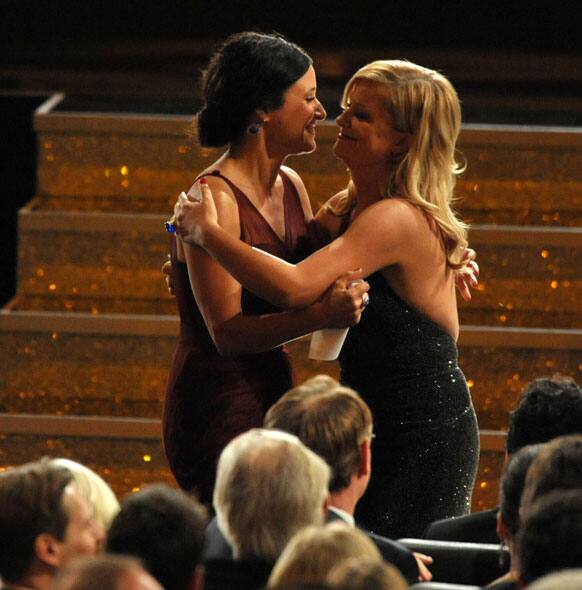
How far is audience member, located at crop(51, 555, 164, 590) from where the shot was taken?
4.70 feet

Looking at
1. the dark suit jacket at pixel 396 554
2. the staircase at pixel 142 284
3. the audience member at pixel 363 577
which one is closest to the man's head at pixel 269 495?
the dark suit jacket at pixel 396 554

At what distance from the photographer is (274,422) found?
237 centimetres

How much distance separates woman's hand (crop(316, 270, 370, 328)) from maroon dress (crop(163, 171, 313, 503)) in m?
0.17

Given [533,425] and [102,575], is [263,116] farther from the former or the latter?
[102,575]

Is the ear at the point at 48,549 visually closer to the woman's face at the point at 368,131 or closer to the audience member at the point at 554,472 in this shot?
the audience member at the point at 554,472

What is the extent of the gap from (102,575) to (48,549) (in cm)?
56

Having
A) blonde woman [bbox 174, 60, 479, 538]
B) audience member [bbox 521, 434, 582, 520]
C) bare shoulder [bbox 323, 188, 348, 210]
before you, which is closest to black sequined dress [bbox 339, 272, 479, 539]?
blonde woman [bbox 174, 60, 479, 538]

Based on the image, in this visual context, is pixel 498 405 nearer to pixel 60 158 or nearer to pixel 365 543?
pixel 60 158

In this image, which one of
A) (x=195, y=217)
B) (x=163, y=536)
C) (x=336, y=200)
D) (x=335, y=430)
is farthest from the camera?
(x=336, y=200)

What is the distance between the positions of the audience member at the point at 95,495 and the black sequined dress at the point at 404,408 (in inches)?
32.3

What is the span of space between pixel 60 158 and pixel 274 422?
2.38m

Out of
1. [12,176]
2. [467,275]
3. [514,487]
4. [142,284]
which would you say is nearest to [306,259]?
[467,275]

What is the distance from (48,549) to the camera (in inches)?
78.1

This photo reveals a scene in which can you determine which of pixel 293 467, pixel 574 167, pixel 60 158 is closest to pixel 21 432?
pixel 60 158
